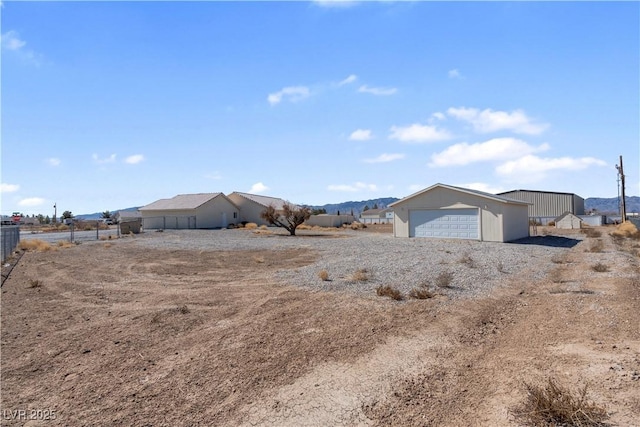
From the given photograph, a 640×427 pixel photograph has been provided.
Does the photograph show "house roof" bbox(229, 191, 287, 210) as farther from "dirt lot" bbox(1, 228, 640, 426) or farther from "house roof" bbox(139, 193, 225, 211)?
"dirt lot" bbox(1, 228, 640, 426)

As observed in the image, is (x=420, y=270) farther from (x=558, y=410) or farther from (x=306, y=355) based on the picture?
(x=558, y=410)

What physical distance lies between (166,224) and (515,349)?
53331 millimetres

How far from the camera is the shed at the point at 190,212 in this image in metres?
53.4

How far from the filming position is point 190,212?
5325cm

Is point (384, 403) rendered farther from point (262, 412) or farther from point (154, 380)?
point (154, 380)

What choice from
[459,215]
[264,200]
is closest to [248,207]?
[264,200]

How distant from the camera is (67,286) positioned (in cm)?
1255

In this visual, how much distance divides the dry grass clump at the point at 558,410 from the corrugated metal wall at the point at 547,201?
6839 cm

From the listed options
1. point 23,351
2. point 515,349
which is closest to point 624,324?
point 515,349

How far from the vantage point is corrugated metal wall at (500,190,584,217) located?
219 feet

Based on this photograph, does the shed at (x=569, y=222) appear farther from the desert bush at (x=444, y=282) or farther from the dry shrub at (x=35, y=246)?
the dry shrub at (x=35, y=246)

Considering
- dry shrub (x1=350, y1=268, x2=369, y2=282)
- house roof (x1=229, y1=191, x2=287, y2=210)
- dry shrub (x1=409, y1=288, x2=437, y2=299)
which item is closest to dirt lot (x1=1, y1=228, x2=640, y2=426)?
dry shrub (x1=409, y1=288, x2=437, y2=299)

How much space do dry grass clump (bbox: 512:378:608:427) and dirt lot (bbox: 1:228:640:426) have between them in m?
0.14

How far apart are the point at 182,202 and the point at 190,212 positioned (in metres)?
4.49
